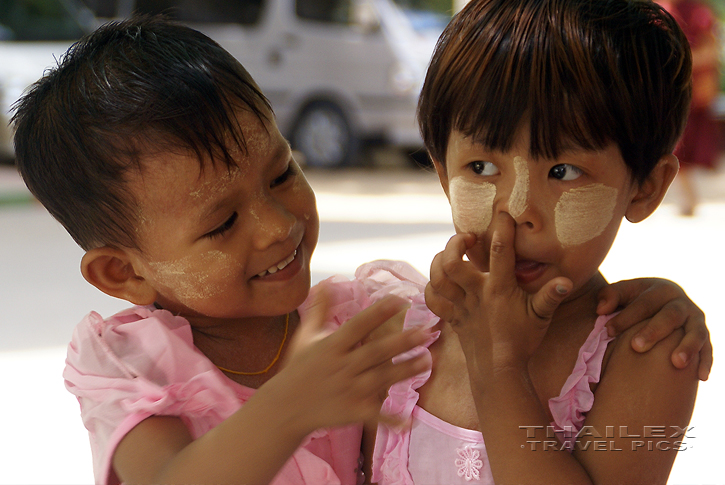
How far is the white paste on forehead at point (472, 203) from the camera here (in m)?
1.19

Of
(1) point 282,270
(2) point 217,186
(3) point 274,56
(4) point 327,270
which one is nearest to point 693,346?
(1) point 282,270

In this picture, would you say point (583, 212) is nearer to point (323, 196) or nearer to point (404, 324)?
point (404, 324)

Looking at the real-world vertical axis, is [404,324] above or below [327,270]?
above

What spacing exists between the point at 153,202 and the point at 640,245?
443 centimetres

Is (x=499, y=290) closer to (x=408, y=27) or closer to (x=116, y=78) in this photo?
(x=116, y=78)

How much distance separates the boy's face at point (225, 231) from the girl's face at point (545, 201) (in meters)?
0.33

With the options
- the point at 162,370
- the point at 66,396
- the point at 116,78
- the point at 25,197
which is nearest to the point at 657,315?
the point at 162,370

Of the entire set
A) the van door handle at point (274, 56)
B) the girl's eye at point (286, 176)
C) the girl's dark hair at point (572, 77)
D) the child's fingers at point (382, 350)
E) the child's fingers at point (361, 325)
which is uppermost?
the girl's dark hair at point (572, 77)

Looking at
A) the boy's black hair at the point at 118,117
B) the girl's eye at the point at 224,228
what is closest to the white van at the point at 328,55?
the boy's black hair at the point at 118,117

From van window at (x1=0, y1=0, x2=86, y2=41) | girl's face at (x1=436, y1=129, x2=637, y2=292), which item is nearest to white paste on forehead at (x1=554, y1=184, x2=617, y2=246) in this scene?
girl's face at (x1=436, y1=129, x2=637, y2=292)

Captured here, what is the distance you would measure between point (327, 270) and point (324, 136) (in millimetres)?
4480

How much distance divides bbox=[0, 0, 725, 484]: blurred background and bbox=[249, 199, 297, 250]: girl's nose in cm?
135

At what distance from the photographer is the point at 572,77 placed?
1.09m

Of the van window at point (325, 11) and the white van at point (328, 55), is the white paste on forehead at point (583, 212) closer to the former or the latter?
the white van at point (328, 55)
